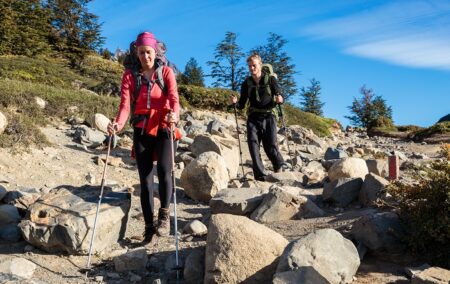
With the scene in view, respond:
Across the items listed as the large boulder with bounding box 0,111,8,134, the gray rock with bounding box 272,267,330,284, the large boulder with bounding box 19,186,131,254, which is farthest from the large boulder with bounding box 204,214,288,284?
the large boulder with bounding box 0,111,8,134

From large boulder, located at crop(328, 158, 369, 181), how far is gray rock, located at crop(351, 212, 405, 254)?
293 cm

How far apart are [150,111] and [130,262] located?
5.43 ft

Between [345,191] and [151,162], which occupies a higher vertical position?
[151,162]

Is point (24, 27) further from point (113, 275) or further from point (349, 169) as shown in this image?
point (113, 275)

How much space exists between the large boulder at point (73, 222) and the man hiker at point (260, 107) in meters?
3.21

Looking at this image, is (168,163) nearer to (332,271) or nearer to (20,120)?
(332,271)

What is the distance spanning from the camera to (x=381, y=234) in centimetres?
441

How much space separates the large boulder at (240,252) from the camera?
3883 mm

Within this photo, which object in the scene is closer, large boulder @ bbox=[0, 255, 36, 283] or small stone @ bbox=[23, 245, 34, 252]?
large boulder @ bbox=[0, 255, 36, 283]

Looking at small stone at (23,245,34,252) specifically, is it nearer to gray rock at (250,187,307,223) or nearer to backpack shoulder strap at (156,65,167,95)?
backpack shoulder strap at (156,65,167,95)

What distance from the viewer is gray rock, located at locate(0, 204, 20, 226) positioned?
5.67 metres

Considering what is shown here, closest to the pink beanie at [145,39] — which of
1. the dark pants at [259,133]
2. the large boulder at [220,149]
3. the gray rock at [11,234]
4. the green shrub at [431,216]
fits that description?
the gray rock at [11,234]

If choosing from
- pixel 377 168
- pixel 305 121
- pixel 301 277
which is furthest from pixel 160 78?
pixel 305 121

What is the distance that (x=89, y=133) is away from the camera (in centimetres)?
1117
